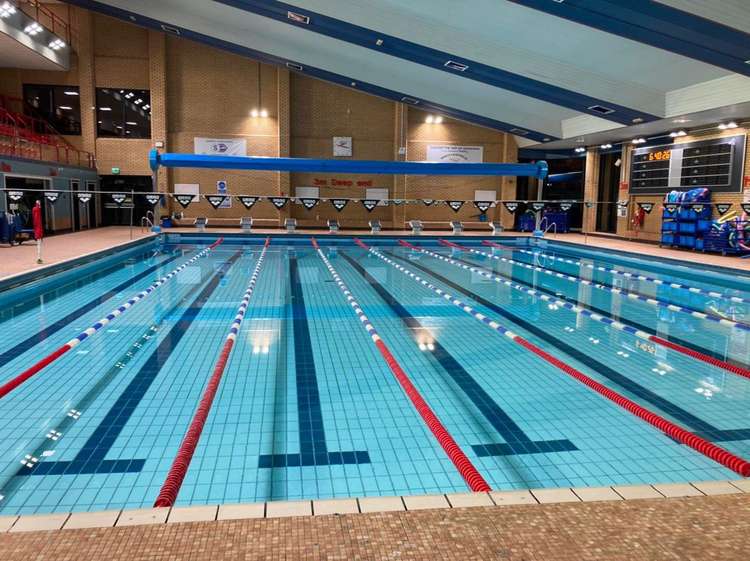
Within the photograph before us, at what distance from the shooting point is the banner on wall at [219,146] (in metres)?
17.5

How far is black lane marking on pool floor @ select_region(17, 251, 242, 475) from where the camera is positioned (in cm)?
290

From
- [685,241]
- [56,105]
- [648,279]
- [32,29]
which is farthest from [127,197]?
[685,241]

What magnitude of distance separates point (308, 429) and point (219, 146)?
619 inches

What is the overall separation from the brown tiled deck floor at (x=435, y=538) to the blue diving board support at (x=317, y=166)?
499 inches

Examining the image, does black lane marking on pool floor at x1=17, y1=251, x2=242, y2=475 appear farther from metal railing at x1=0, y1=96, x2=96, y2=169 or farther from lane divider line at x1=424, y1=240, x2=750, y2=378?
metal railing at x1=0, y1=96, x2=96, y2=169

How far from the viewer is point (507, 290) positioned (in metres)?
8.32

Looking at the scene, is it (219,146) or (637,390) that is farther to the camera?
(219,146)

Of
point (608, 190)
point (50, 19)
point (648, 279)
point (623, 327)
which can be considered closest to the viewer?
point (623, 327)

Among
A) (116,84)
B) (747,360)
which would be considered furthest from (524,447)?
(116,84)

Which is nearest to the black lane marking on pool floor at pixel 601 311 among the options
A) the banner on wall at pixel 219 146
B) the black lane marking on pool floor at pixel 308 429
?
the black lane marking on pool floor at pixel 308 429

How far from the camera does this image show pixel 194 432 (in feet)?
10.0

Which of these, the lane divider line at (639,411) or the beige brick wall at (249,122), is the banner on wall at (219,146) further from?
the lane divider line at (639,411)

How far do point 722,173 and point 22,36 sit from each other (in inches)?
638

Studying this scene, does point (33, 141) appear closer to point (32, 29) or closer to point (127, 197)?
point (32, 29)
